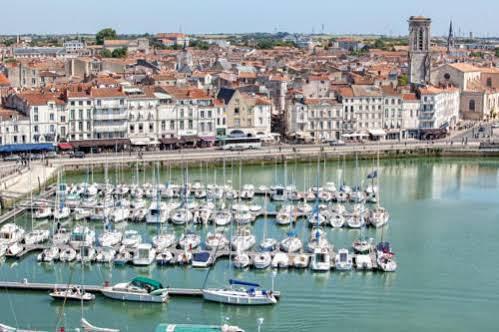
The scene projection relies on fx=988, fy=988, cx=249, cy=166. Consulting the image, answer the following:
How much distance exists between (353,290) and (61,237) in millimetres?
6247

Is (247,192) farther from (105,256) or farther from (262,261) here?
(105,256)

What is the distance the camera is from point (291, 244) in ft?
64.6

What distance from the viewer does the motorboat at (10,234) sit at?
1980cm

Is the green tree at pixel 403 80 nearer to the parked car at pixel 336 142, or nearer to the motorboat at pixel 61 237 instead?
the parked car at pixel 336 142

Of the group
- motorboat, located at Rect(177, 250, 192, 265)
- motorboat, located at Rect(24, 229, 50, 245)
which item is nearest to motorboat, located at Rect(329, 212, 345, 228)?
motorboat, located at Rect(177, 250, 192, 265)

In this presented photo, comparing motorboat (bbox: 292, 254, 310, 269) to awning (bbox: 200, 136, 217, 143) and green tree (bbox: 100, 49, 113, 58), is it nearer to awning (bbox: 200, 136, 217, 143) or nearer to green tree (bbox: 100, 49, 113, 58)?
awning (bbox: 200, 136, 217, 143)

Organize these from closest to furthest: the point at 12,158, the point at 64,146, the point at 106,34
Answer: the point at 12,158 < the point at 64,146 < the point at 106,34

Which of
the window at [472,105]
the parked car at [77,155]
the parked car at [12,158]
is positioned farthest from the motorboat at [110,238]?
the window at [472,105]

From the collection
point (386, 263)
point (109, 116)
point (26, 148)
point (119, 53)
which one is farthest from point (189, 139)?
point (119, 53)

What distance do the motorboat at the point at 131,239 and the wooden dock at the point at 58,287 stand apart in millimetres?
2590

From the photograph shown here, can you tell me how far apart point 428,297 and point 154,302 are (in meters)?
4.71

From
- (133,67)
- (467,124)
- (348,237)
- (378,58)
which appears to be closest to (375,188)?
(348,237)

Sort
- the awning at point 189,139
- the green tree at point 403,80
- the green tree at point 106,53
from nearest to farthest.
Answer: the awning at point 189,139 → the green tree at point 403,80 → the green tree at point 106,53

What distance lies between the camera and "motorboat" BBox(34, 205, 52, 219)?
899 inches
